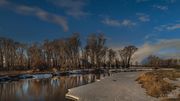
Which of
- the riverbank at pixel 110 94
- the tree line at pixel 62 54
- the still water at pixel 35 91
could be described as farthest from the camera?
the tree line at pixel 62 54

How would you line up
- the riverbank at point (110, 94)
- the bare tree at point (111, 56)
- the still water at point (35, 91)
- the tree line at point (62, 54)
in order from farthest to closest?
the bare tree at point (111, 56) < the tree line at point (62, 54) < the still water at point (35, 91) < the riverbank at point (110, 94)

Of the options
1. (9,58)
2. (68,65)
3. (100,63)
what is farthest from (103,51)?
(9,58)

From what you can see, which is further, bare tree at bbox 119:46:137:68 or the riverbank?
bare tree at bbox 119:46:137:68

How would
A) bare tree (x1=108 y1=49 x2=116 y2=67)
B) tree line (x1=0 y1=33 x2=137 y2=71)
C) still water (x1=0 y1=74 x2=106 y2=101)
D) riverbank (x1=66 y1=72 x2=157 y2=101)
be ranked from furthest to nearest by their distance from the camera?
1. bare tree (x1=108 y1=49 x2=116 y2=67)
2. tree line (x1=0 y1=33 x2=137 y2=71)
3. still water (x1=0 y1=74 x2=106 y2=101)
4. riverbank (x1=66 y1=72 x2=157 y2=101)

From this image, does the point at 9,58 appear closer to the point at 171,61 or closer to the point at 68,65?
the point at 68,65

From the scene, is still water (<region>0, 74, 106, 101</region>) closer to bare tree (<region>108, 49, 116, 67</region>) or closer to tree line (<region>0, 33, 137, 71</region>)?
tree line (<region>0, 33, 137, 71</region>)

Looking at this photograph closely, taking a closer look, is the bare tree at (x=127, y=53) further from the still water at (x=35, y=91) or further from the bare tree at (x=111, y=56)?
the still water at (x=35, y=91)

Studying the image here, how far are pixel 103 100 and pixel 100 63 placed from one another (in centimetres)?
10462

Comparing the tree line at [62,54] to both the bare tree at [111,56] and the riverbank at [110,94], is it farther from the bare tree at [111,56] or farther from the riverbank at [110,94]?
the riverbank at [110,94]

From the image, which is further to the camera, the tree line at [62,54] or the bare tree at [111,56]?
the bare tree at [111,56]

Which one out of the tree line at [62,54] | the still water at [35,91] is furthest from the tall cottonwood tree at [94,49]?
the still water at [35,91]

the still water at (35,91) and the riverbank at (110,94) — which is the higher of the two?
→ the riverbank at (110,94)

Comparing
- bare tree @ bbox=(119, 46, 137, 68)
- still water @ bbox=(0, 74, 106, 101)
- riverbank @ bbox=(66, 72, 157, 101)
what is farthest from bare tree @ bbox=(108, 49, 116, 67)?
riverbank @ bbox=(66, 72, 157, 101)

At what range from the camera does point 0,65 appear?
89.1m
